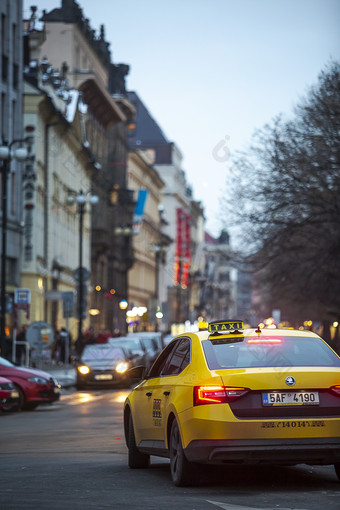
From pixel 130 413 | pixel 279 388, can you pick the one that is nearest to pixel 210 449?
pixel 279 388

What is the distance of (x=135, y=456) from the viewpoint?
12.6 m

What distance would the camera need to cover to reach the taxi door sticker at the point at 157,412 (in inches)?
448

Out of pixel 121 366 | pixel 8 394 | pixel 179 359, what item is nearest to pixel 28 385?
pixel 8 394

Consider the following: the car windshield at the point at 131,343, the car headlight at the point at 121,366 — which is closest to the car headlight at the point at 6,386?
the car headlight at the point at 121,366

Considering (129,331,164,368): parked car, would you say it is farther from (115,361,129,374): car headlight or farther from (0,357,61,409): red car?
(0,357,61,409): red car

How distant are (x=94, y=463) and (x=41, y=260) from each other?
46794mm

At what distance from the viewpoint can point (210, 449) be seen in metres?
10.0

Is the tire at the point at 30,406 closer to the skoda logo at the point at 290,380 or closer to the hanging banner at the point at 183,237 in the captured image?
the skoda logo at the point at 290,380

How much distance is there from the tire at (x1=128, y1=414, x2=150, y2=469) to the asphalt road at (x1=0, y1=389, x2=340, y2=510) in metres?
0.10

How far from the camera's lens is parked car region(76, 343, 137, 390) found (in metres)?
37.5

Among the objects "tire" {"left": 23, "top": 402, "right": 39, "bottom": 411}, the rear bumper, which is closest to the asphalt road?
the rear bumper

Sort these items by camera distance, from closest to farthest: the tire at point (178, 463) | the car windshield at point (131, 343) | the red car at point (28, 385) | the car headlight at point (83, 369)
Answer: the tire at point (178, 463)
the red car at point (28, 385)
the car headlight at point (83, 369)
the car windshield at point (131, 343)

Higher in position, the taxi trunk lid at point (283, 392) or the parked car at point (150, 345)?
the parked car at point (150, 345)

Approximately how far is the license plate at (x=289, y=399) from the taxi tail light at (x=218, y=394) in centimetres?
20
